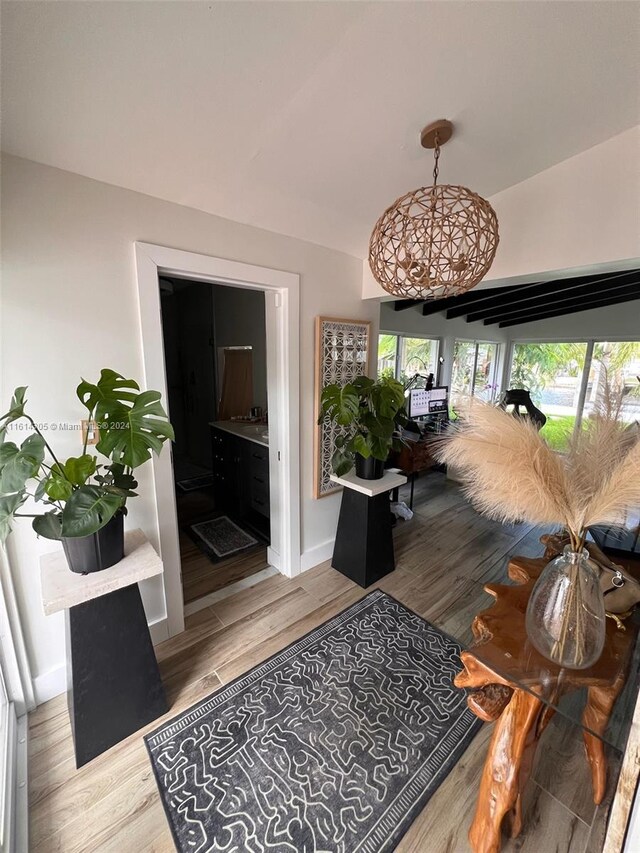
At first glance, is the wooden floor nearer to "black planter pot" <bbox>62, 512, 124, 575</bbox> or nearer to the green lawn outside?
"black planter pot" <bbox>62, 512, 124, 575</bbox>

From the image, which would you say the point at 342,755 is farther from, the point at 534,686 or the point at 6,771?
the point at 6,771

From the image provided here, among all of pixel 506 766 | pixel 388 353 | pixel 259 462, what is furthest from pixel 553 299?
pixel 506 766

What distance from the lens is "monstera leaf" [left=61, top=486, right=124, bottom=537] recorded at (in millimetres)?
1118

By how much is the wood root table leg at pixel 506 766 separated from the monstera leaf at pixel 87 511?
4.83 ft

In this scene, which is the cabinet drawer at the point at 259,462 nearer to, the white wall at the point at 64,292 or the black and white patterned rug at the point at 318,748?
the white wall at the point at 64,292

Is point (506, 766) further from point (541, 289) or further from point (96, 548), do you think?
point (541, 289)

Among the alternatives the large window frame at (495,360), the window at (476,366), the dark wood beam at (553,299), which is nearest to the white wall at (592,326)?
the large window frame at (495,360)

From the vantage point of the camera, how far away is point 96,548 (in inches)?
51.3

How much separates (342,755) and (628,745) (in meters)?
1.09

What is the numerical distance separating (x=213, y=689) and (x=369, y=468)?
1.54 m

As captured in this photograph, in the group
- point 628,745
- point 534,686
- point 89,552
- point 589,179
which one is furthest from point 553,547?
point 89,552

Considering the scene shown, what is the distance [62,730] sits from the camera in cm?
145

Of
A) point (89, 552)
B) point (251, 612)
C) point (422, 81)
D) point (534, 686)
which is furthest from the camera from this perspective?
point (251, 612)

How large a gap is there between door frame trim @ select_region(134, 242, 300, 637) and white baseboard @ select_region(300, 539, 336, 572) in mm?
71
